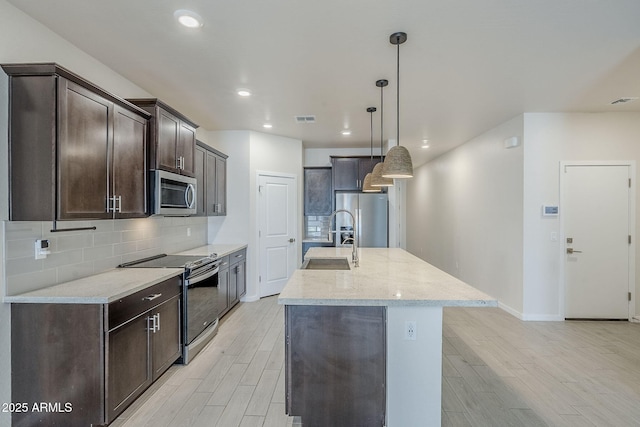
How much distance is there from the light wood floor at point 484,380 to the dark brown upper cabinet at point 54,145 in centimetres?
151

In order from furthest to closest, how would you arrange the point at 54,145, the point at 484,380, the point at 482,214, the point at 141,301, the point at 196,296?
the point at 482,214
the point at 196,296
the point at 484,380
the point at 141,301
the point at 54,145

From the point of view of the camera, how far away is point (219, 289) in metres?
3.60

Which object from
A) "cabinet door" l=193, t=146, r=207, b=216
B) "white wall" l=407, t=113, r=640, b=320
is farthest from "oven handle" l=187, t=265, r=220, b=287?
"white wall" l=407, t=113, r=640, b=320

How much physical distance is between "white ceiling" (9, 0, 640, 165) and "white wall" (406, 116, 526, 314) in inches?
36.0

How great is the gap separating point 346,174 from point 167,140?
10.8 feet

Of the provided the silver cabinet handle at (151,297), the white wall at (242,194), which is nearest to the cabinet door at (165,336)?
the silver cabinet handle at (151,297)

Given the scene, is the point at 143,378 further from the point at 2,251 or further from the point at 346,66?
the point at 346,66

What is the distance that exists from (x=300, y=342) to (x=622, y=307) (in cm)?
448

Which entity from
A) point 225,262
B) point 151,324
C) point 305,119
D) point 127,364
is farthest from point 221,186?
point 127,364

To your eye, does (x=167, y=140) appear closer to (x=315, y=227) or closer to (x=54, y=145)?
(x=54, y=145)

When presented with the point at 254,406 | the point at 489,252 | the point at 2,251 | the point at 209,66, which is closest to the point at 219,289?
the point at 254,406

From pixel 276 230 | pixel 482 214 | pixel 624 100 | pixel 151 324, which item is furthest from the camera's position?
pixel 276 230

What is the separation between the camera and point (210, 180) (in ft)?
13.3

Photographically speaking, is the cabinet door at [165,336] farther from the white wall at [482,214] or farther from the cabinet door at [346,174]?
the white wall at [482,214]
